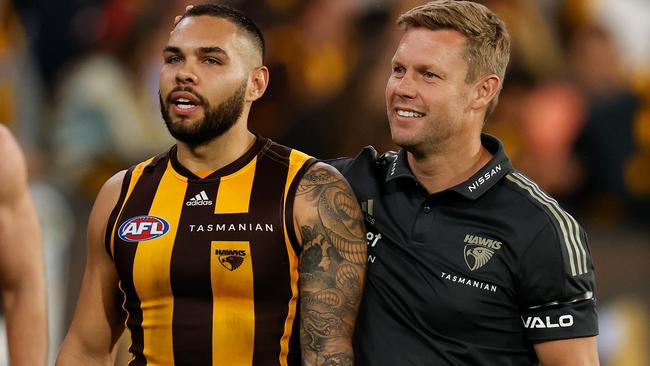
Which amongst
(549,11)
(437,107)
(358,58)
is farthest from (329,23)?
(437,107)

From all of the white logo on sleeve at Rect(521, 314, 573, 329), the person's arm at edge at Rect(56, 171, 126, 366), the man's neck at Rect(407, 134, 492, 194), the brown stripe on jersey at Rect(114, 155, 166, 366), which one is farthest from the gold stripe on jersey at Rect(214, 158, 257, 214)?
→ the white logo on sleeve at Rect(521, 314, 573, 329)

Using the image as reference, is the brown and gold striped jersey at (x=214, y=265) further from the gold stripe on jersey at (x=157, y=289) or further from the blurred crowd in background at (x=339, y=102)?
the blurred crowd in background at (x=339, y=102)

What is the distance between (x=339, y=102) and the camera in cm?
690

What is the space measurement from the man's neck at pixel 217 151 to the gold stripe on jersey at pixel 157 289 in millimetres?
137

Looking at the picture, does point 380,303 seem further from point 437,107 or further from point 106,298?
point 106,298

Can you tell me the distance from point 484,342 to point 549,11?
3821 millimetres

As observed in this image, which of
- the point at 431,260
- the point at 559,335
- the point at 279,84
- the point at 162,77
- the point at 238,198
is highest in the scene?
the point at 279,84

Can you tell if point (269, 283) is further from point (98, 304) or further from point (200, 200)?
point (98, 304)

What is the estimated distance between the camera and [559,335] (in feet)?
12.1

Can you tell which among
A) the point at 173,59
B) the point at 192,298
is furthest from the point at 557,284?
the point at 173,59

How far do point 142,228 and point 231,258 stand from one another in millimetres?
302

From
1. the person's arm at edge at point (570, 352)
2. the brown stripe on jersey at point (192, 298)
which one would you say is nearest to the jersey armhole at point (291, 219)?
the brown stripe on jersey at point (192, 298)

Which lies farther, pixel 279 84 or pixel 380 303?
pixel 279 84

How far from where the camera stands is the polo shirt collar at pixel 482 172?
3.79 meters
